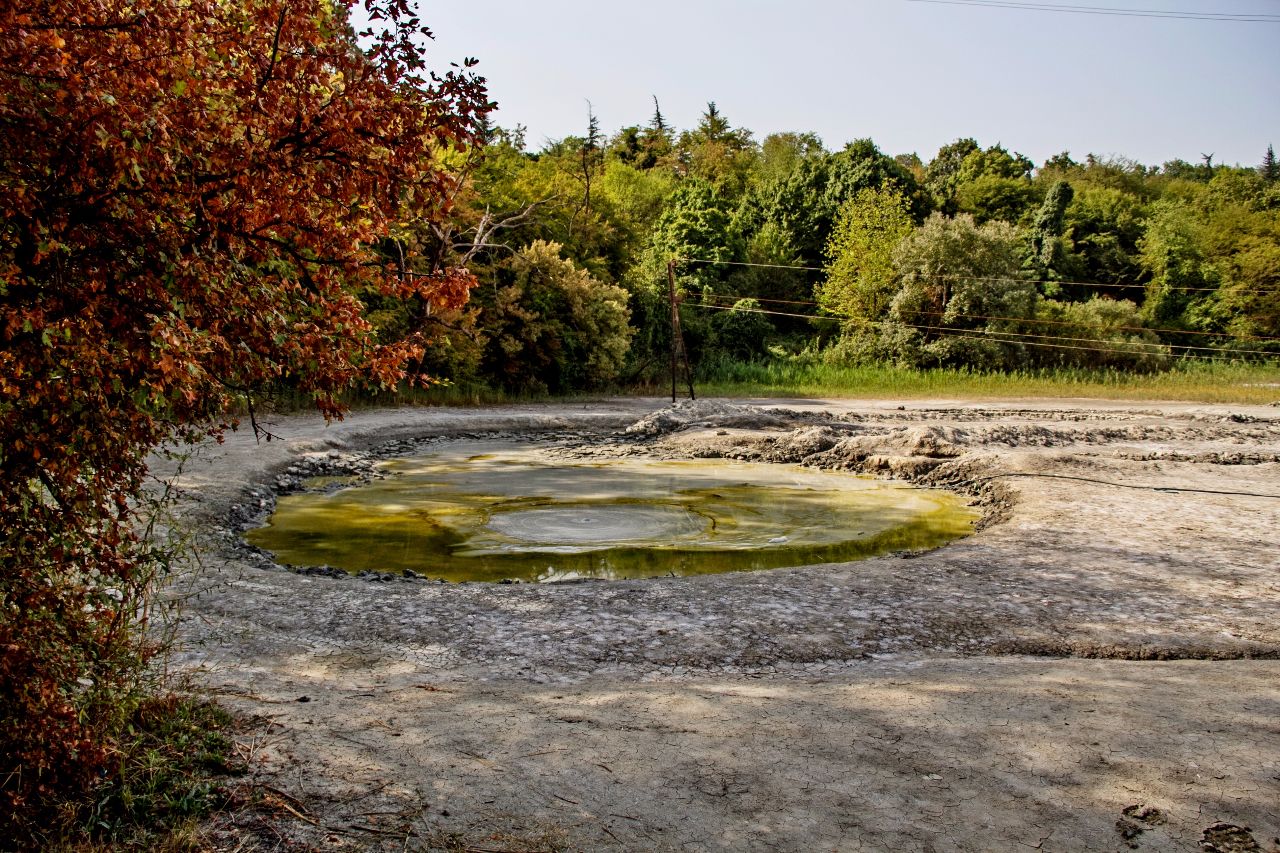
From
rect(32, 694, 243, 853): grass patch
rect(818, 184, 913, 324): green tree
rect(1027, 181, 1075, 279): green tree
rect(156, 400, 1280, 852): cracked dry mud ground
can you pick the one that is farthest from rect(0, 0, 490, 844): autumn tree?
rect(1027, 181, 1075, 279): green tree

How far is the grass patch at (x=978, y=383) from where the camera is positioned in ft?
106

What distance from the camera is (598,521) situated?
37.3ft

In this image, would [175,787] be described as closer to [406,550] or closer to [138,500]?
[138,500]

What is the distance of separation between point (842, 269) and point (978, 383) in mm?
11416

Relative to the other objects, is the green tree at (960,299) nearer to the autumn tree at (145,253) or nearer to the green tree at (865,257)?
the green tree at (865,257)

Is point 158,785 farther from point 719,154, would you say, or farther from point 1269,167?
point 1269,167

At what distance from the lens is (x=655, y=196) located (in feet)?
164

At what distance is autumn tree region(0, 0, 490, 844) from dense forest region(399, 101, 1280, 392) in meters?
20.7

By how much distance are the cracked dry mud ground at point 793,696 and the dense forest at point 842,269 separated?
58.9ft

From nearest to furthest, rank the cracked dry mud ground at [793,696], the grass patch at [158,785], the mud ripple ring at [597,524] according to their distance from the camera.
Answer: the grass patch at [158,785] → the cracked dry mud ground at [793,696] → the mud ripple ring at [597,524]

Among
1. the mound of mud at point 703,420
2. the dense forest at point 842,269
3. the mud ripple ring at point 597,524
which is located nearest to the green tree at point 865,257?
the dense forest at point 842,269

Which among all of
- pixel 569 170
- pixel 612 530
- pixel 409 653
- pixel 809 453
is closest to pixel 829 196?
pixel 569 170

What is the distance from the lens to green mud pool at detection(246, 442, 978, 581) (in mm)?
9359

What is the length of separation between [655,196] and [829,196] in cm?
923
